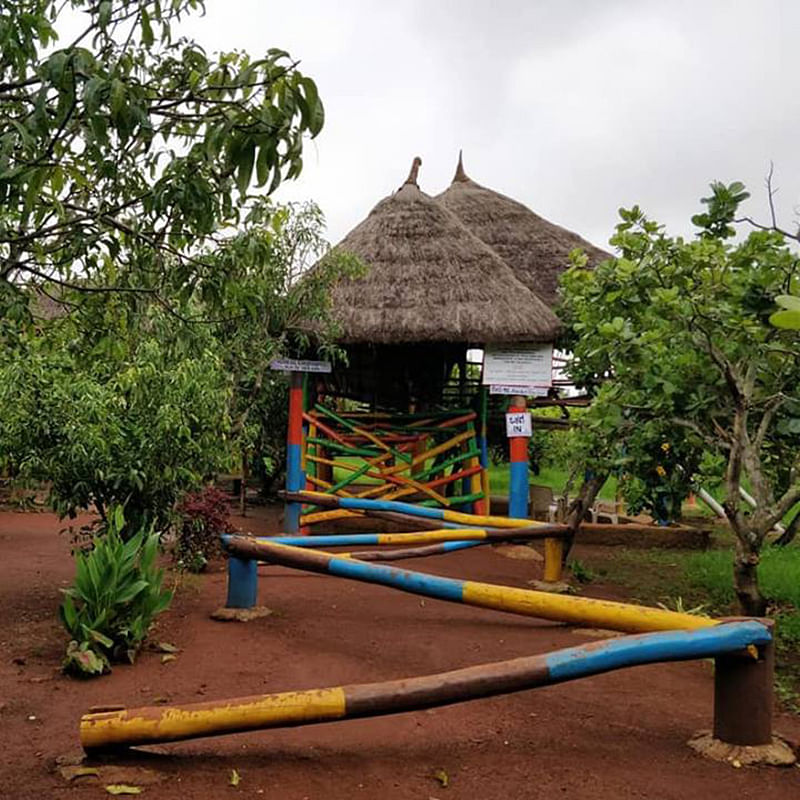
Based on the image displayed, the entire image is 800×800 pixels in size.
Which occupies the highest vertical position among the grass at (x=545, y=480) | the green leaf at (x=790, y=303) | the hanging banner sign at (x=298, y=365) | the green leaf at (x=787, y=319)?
the hanging banner sign at (x=298, y=365)

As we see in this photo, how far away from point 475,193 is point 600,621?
1146 cm

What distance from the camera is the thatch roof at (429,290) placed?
30.1 feet

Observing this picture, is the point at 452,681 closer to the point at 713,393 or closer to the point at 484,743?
the point at 484,743

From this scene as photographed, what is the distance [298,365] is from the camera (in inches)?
370

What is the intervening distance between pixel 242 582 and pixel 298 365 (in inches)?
172

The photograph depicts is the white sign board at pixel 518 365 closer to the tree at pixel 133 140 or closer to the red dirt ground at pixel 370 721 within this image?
the red dirt ground at pixel 370 721

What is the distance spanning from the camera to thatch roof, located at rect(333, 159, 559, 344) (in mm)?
9188

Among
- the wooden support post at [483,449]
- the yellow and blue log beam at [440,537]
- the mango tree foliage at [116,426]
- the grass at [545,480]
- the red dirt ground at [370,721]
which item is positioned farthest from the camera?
the grass at [545,480]

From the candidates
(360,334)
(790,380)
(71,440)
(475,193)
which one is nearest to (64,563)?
(71,440)

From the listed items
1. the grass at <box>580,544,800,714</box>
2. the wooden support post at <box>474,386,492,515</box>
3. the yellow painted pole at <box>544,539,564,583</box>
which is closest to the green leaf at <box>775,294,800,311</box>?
the grass at <box>580,544,800,714</box>

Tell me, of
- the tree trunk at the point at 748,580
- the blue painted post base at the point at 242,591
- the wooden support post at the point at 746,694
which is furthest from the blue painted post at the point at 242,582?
the wooden support post at the point at 746,694

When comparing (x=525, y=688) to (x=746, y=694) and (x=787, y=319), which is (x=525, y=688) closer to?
(x=746, y=694)

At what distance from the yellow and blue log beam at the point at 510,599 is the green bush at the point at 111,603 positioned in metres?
0.75

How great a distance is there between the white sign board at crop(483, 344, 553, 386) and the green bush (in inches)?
214
